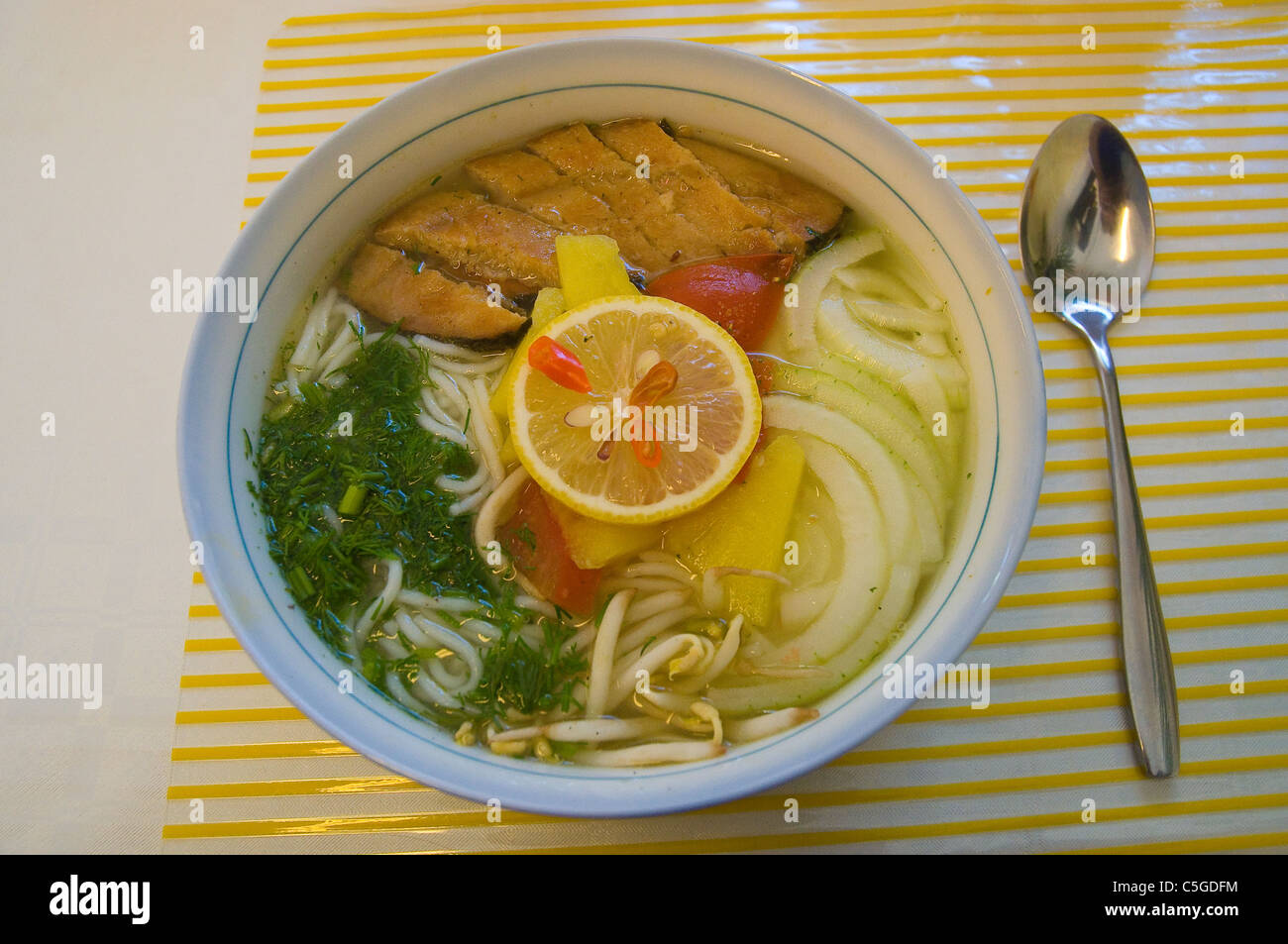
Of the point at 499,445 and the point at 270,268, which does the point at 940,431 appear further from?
the point at 270,268

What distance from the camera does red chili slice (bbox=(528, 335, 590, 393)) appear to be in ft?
5.21

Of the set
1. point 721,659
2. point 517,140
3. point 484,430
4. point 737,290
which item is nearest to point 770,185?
point 737,290

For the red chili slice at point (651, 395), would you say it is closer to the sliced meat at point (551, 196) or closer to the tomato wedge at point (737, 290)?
the tomato wedge at point (737, 290)

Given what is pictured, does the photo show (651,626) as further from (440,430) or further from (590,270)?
(590,270)

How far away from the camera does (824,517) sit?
167 centimetres

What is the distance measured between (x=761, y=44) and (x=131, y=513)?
2020 mm

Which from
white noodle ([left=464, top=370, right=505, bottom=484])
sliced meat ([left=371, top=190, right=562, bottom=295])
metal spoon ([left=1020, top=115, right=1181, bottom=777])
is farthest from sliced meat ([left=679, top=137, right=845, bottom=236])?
white noodle ([left=464, top=370, right=505, bottom=484])

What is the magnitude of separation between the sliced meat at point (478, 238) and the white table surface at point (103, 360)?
0.60 meters

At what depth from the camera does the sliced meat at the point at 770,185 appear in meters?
1.83

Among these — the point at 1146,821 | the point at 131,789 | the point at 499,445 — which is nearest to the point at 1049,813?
the point at 1146,821

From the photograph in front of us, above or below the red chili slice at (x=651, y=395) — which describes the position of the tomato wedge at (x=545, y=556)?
below

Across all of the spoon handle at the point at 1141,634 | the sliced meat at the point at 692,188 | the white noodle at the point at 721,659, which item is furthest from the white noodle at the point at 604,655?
the spoon handle at the point at 1141,634

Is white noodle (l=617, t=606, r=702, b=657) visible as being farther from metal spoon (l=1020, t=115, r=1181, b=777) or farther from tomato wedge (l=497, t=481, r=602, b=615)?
metal spoon (l=1020, t=115, r=1181, b=777)

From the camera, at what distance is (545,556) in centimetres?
167
